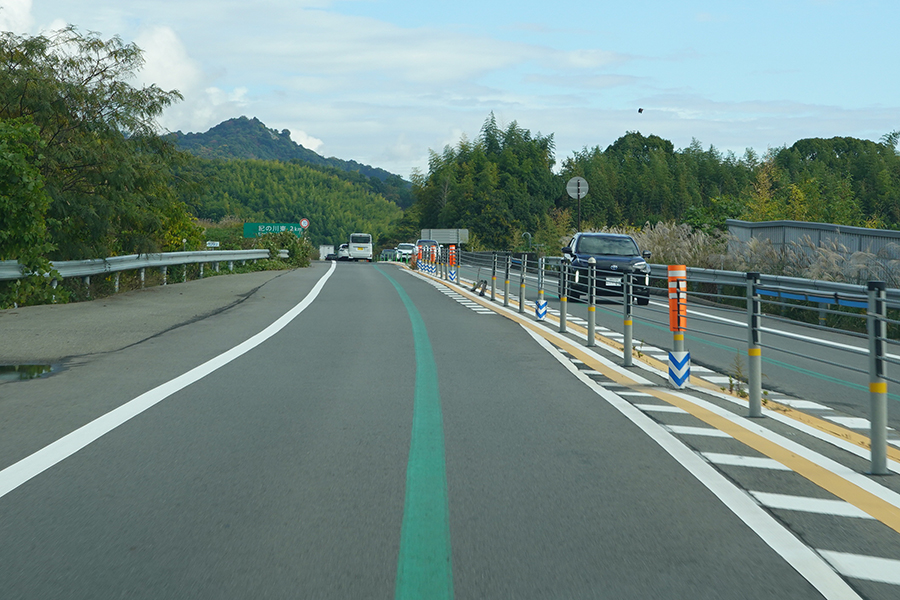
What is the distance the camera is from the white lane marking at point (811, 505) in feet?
14.9

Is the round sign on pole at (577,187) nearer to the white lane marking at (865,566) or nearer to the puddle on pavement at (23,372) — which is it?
the puddle on pavement at (23,372)

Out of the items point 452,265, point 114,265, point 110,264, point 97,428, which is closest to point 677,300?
point 97,428

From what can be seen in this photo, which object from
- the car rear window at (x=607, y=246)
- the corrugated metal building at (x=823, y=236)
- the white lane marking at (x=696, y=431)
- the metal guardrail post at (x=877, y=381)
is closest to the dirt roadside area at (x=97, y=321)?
the white lane marking at (x=696, y=431)

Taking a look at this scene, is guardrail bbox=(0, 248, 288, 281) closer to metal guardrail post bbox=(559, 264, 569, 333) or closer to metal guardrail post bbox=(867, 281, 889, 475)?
metal guardrail post bbox=(559, 264, 569, 333)

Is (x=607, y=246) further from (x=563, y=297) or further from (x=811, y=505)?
(x=811, y=505)

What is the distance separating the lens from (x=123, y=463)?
5367 millimetres

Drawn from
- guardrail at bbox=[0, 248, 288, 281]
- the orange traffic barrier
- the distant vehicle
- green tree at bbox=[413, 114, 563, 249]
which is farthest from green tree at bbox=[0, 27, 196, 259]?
green tree at bbox=[413, 114, 563, 249]

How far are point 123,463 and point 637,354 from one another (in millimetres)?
7268

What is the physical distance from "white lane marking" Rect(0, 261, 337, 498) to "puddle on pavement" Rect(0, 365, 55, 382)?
4.66 ft

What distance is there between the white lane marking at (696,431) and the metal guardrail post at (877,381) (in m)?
1.07

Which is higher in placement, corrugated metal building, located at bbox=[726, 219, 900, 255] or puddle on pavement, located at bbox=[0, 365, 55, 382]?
corrugated metal building, located at bbox=[726, 219, 900, 255]

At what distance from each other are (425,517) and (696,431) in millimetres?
2907

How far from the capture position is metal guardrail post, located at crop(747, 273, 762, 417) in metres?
7.27

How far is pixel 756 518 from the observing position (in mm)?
4371
